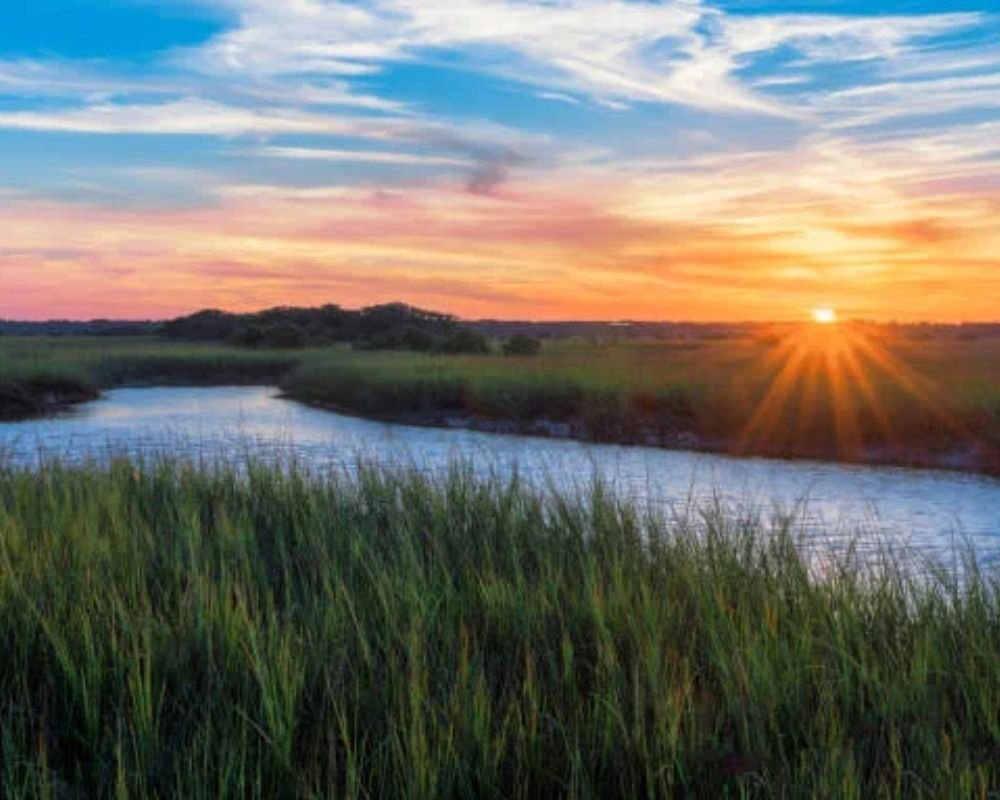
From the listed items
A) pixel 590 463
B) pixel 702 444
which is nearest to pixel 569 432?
pixel 702 444

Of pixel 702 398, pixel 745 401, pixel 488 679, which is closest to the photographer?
pixel 488 679

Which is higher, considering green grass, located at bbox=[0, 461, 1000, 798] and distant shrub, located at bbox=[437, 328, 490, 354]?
distant shrub, located at bbox=[437, 328, 490, 354]

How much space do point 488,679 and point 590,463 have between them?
1450 centimetres

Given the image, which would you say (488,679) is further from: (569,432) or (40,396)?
(40,396)

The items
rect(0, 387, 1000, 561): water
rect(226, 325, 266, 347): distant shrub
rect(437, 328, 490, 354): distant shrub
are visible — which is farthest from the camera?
rect(226, 325, 266, 347): distant shrub

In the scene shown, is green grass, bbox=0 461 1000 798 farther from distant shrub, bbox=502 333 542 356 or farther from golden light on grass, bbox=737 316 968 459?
distant shrub, bbox=502 333 542 356

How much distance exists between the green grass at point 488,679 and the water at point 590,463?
1.74 metres

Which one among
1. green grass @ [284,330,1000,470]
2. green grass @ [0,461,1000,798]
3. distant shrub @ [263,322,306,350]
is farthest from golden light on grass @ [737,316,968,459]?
distant shrub @ [263,322,306,350]

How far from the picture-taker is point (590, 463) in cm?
2003

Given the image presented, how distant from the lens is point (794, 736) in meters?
4.86

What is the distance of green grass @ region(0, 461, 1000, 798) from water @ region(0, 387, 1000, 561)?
1735 millimetres

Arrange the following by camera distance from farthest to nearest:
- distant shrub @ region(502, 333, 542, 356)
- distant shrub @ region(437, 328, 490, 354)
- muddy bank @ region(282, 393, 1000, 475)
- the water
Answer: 1. distant shrub @ region(437, 328, 490, 354)
2. distant shrub @ region(502, 333, 542, 356)
3. muddy bank @ region(282, 393, 1000, 475)
4. the water

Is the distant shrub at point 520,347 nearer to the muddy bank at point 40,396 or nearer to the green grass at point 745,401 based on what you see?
the green grass at point 745,401

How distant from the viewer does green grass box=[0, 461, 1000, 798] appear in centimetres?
461
